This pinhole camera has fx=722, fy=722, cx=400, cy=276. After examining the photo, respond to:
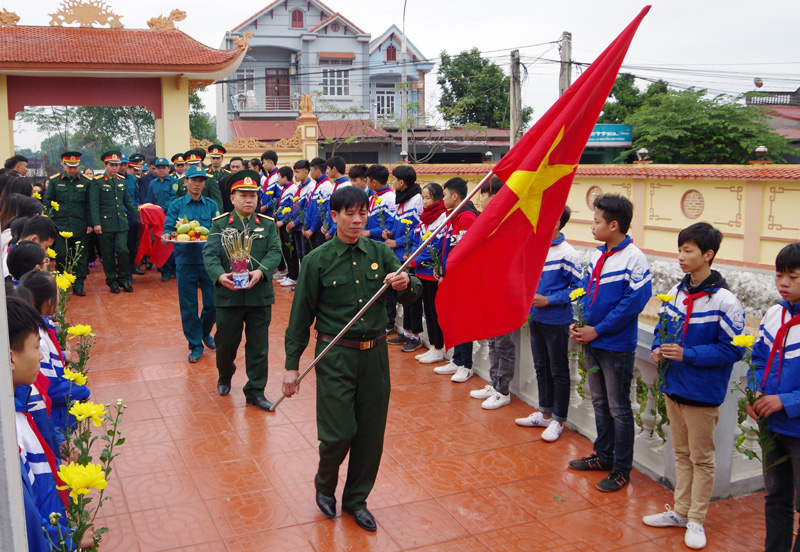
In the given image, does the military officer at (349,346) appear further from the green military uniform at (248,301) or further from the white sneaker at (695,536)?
the green military uniform at (248,301)

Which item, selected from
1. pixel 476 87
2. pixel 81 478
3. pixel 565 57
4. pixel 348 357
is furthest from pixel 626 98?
pixel 81 478

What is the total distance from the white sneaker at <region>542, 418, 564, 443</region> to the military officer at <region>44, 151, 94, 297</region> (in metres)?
7.67

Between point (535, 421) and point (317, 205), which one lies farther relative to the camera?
point (317, 205)

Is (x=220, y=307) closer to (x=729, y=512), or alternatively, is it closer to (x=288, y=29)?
(x=729, y=512)

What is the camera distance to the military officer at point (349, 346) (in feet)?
13.3

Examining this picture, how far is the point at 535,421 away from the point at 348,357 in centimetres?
214

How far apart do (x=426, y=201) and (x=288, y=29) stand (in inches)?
1499

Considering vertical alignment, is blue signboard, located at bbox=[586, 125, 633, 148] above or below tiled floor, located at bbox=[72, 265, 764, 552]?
above

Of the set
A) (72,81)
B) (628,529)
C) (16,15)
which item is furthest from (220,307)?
(16,15)

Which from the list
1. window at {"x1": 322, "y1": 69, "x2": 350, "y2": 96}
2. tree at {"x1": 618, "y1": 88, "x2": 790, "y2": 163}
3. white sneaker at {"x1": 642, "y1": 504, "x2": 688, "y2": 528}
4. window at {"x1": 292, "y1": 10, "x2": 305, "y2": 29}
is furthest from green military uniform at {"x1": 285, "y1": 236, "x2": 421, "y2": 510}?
window at {"x1": 292, "y1": 10, "x2": 305, "y2": 29}

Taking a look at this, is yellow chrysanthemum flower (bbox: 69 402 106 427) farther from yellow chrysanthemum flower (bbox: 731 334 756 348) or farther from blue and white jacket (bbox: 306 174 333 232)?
blue and white jacket (bbox: 306 174 333 232)

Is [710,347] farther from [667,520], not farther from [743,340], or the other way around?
[667,520]

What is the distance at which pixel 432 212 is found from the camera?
6973 millimetres

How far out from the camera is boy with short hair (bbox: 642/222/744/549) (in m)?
3.87
